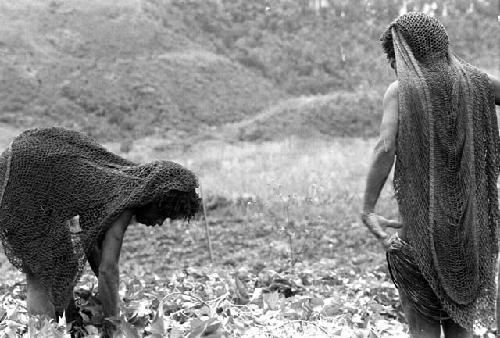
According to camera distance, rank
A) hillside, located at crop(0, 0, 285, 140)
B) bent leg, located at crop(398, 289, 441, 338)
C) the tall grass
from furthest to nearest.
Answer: hillside, located at crop(0, 0, 285, 140) < the tall grass < bent leg, located at crop(398, 289, 441, 338)

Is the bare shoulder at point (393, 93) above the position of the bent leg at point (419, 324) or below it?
above

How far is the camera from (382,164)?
3.07 meters

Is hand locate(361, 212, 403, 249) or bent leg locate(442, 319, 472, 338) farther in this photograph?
bent leg locate(442, 319, 472, 338)

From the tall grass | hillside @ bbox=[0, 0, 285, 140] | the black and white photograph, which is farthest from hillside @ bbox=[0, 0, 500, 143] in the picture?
the tall grass

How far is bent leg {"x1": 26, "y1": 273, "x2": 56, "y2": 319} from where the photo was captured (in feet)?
12.0

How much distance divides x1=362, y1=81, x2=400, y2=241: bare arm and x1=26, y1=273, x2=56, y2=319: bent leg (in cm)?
165

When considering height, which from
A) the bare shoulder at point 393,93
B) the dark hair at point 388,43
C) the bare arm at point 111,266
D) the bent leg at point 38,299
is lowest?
the bent leg at point 38,299

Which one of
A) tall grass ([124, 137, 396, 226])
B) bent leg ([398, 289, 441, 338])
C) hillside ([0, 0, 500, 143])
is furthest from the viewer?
hillside ([0, 0, 500, 143])

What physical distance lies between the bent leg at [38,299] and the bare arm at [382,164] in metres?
1.65

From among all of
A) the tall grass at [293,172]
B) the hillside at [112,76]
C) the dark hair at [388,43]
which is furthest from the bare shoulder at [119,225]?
the hillside at [112,76]

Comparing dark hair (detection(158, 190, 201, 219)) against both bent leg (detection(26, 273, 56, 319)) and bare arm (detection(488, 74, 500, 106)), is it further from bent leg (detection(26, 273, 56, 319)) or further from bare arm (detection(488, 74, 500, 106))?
bare arm (detection(488, 74, 500, 106))

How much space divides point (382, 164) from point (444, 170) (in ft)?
0.84

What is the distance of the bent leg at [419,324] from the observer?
3.16m

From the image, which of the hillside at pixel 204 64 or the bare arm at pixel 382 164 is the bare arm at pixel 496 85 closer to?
the bare arm at pixel 382 164
